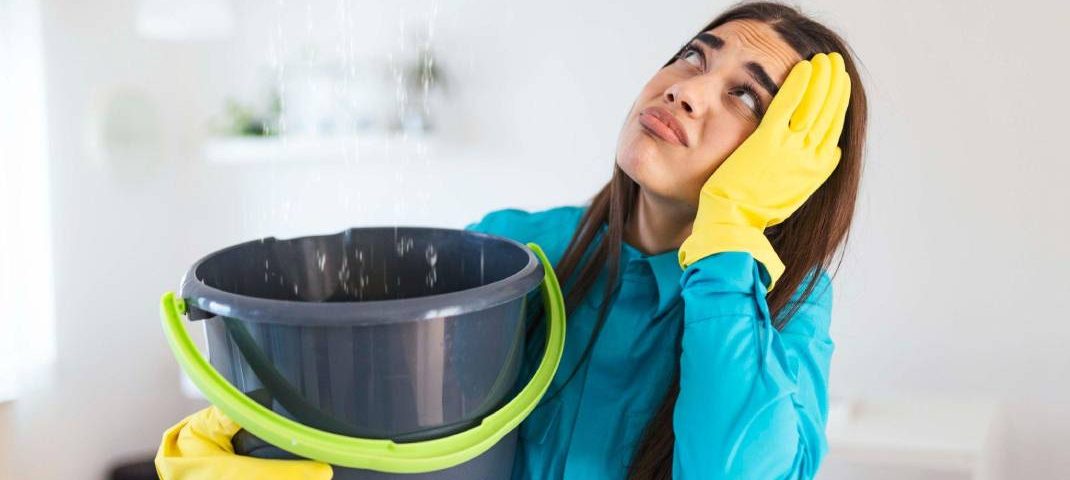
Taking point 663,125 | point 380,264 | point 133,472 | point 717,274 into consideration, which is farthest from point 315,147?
point 717,274

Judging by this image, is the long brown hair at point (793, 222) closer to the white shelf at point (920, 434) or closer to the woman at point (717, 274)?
the woman at point (717, 274)

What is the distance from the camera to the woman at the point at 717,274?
0.91 meters

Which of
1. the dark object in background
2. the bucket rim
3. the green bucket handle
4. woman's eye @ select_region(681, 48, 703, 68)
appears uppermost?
woman's eye @ select_region(681, 48, 703, 68)

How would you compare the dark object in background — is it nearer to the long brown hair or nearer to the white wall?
the white wall

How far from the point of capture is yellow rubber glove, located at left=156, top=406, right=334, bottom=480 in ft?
2.52

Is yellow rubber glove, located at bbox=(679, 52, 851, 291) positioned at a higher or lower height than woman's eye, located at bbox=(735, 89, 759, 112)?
lower

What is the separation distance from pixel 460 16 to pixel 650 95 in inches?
41.4

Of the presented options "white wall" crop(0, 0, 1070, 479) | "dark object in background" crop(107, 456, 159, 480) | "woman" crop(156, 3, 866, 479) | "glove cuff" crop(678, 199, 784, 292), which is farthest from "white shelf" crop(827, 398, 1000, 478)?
"dark object in background" crop(107, 456, 159, 480)

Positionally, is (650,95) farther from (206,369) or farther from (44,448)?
(44,448)

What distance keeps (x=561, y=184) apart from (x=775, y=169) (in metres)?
1.01

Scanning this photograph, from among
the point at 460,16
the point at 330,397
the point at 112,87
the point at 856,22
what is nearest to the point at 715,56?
the point at 330,397

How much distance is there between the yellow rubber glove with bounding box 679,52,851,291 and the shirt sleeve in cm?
3

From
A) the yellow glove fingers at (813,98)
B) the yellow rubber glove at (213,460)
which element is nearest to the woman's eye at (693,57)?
the yellow glove fingers at (813,98)

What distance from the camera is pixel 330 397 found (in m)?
0.75
